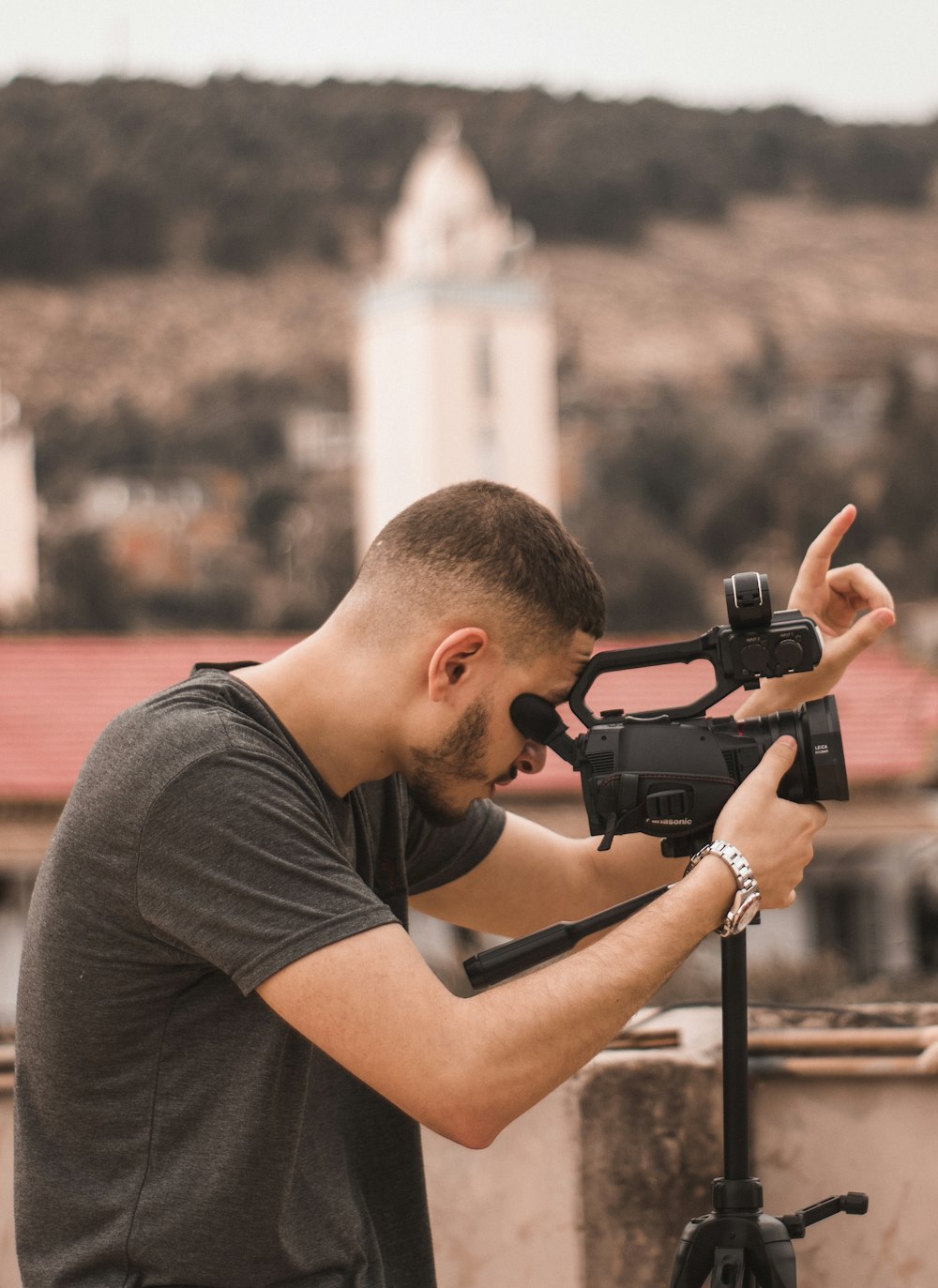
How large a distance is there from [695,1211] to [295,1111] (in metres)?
0.78

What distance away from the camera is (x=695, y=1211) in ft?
7.47

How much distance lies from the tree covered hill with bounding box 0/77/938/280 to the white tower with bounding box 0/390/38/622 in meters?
36.0

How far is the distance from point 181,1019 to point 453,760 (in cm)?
43

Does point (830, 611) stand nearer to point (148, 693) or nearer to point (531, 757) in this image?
point (531, 757)

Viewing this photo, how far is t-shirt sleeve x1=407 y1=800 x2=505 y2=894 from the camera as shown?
7.16 feet

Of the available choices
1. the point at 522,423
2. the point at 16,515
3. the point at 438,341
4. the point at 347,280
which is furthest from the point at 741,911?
the point at 347,280

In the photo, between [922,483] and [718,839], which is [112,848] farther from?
[922,483]

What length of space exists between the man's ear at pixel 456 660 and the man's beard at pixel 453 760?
37 mm

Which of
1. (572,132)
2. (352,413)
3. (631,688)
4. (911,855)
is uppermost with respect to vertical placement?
(572,132)

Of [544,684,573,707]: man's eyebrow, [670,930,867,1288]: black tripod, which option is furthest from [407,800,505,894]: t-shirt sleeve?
[670,930,867,1288]: black tripod

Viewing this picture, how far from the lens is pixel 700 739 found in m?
1.86

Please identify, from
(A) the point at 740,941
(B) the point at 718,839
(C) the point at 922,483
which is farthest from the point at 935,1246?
(C) the point at 922,483

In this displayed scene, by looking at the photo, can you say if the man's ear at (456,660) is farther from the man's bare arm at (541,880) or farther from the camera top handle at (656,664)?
the man's bare arm at (541,880)

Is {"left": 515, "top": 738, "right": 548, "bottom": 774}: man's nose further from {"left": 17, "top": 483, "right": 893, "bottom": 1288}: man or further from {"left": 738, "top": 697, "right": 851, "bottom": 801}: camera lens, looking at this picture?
{"left": 738, "top": 697, "right": 851, "bottom": 801}: camera lens
